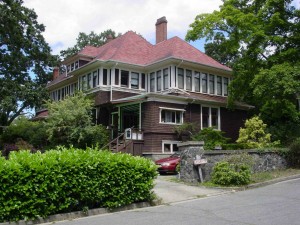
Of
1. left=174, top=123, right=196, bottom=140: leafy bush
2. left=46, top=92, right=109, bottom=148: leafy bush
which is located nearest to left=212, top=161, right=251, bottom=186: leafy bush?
left=174, top=123, right=196, bottom=140: leafy bush

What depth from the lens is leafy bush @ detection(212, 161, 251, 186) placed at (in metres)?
14.7

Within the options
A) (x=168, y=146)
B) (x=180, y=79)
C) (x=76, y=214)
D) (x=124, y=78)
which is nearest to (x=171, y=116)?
(x=168, y=146)

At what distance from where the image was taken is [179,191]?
13742mm

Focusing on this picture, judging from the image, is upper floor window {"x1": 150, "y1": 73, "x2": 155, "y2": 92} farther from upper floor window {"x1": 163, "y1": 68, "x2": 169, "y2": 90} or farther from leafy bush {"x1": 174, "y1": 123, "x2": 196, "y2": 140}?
leafy bush {"x1": 174, "y1": 123, "x2": 196, "y2": 140}

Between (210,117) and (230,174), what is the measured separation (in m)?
14.6

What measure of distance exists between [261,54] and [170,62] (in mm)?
6749

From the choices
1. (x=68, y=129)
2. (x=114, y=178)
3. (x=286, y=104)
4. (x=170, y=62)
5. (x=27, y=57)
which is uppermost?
(x=27, y=57)

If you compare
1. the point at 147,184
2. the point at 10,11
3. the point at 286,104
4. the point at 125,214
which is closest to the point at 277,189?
the point at 147,184

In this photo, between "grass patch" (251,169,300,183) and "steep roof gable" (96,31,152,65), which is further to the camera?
"steep roof gable" (96,31,152,65)

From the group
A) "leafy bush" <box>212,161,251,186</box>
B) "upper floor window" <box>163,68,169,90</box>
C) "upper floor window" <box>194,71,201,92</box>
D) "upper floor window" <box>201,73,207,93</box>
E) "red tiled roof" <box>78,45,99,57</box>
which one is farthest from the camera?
"red tiled roof" <box>78,45,99,57</box>

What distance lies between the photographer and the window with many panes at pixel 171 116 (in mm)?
25830

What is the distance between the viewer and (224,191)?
14.1 meters

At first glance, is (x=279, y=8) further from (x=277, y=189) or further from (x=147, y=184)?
(x=147, y=184)

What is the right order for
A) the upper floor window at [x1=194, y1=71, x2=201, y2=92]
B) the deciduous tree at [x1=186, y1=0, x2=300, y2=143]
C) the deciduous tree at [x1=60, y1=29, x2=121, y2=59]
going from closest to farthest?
the deciduous tree at [x1=186, y1=0, x2=300, y2=143], the upper floor window at [x1=194, y1=71, x2=201, y2=92], the deciduous tree at [x1=60, y1=29, x2=121, y2=59]
